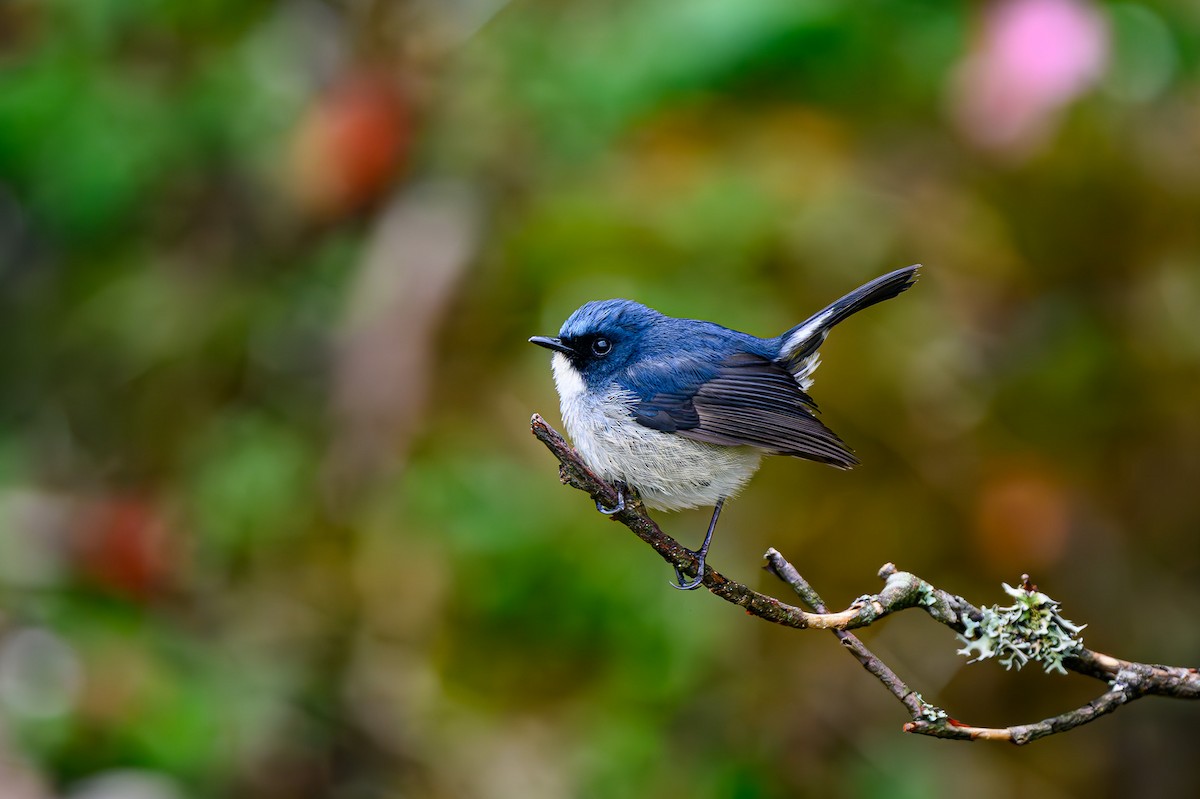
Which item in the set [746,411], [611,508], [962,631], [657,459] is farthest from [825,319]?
[962,631]

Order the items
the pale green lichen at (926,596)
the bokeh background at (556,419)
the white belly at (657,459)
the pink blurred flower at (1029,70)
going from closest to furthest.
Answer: the pale green lichen at (926,596) < the white belly at (657,459) < the bokeh background at (556,419) < the pink blurred flower at (1029,70)

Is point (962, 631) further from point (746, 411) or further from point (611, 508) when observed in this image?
point (746, 411)

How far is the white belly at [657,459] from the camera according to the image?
7.92ft

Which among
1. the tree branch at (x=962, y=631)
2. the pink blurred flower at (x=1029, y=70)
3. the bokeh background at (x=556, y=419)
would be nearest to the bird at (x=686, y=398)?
the tree branch at (x=962, y=631)

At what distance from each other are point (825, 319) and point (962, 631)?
994mm

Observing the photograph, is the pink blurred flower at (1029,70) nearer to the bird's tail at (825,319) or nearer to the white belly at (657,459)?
the bird's tail at (825,319)

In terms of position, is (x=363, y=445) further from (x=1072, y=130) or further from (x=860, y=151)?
(x=1072, y=130)

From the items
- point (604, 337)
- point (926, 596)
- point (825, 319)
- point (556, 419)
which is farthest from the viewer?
point (556, 419)

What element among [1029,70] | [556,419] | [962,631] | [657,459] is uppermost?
[1029,70]

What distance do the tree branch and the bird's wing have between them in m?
0.54

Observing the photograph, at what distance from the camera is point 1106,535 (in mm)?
4121

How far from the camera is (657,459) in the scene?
7.93 feet

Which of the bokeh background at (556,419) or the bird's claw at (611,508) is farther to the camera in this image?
the bokeh background at (556,419)

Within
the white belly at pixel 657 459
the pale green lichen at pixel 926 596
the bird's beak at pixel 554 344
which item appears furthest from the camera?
the bird's beak at pixel 554 344
